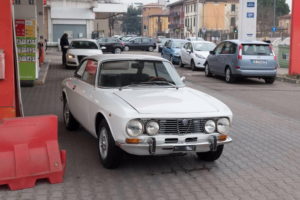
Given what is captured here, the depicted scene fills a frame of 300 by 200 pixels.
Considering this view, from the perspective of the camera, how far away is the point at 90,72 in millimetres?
7199

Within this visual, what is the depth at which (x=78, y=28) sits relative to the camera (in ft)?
144

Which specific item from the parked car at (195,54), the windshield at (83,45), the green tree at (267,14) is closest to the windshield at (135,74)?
the parked car at (195,54)

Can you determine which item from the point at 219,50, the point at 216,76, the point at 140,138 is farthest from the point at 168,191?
the point at 216,76

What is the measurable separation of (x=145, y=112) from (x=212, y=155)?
1.41 m

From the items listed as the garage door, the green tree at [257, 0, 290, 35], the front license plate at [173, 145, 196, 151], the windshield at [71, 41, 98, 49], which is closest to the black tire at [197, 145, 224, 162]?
the front license plate at [173, 145, 196, 151]

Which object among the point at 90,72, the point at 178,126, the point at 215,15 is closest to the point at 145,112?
the point at 178,126

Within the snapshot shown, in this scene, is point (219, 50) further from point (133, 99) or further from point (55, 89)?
point (133, 99)

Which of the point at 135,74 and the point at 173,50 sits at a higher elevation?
the point at 135,74

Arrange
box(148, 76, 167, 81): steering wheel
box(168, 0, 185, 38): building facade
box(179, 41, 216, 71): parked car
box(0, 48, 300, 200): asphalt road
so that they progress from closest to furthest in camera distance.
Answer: box(0, 48, 300, 200): asphalt road → box(148, 76, 167, 81): steering wheel → box(179, 41, 216, 71): parked car → box(168, 0, 185, 38): building facade

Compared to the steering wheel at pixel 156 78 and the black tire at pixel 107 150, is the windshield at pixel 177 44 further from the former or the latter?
the black tire at pixel 107 150

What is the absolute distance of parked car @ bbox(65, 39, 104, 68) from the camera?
21.6 metres

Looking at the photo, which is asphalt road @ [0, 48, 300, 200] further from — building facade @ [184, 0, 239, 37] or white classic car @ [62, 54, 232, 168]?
building facade @ [184, 0, 239, 37]

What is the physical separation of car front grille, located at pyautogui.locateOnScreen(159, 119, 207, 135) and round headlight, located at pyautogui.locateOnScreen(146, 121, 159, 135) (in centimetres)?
7

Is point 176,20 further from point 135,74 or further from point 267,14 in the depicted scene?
point 135,74
